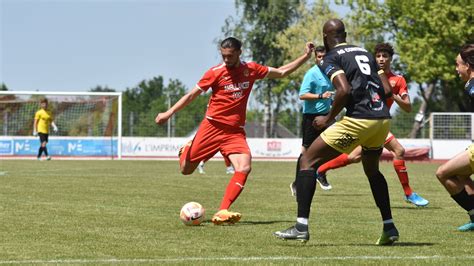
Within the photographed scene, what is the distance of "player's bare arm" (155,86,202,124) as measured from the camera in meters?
10.1

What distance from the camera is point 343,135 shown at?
8367 mm

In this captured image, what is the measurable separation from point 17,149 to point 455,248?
33.9m

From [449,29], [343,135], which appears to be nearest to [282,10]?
[449,29]

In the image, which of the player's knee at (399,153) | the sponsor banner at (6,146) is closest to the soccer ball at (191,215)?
the player's knee at (399,153)

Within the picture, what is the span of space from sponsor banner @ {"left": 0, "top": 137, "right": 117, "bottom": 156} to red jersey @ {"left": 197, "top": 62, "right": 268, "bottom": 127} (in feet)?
96.3

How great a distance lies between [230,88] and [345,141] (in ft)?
9.63

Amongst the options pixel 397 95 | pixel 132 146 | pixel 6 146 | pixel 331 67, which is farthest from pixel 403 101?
pixel 132 146

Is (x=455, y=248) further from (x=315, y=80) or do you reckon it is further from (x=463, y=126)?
(x=463, y=126)

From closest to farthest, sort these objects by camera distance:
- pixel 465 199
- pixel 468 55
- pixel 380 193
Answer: pixel 380 193 < pixel 468 55 < pixel 465 199

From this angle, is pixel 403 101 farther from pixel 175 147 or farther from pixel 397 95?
pixel 175 147

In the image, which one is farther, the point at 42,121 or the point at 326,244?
the point at 42,121

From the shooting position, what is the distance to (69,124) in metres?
41.5

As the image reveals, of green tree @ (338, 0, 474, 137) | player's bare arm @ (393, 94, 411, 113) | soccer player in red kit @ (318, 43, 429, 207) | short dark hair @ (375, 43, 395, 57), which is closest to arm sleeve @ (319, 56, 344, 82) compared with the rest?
soccer player in red kit @ (318, 43, 429, 207)

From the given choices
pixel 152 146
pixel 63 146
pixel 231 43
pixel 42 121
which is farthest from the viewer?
pixel 152 146
